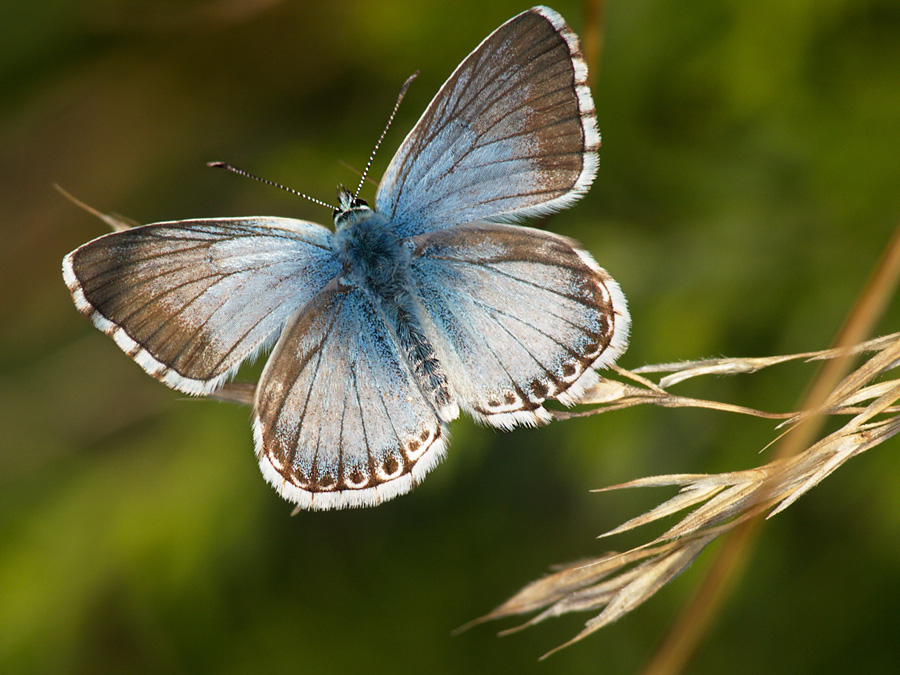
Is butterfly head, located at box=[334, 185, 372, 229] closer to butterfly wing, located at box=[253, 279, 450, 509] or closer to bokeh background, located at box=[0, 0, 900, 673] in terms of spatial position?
butterfly wing, located at box=[253, 279, 450, 509]

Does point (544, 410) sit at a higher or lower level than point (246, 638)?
→ higher

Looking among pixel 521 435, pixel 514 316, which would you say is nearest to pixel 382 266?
pixel 514 316

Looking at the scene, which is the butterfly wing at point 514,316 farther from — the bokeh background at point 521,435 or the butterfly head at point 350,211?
the bokeh background at point 521,435

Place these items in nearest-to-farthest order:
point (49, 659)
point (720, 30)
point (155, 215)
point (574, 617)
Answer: point (720, 30), point (49, 659), point (574, 617), point (155, 215)

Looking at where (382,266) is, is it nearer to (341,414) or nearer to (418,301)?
(418,301)

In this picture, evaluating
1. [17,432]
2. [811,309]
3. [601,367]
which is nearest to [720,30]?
[811,309]

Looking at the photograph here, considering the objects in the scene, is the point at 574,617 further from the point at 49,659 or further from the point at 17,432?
the point at 17,432
